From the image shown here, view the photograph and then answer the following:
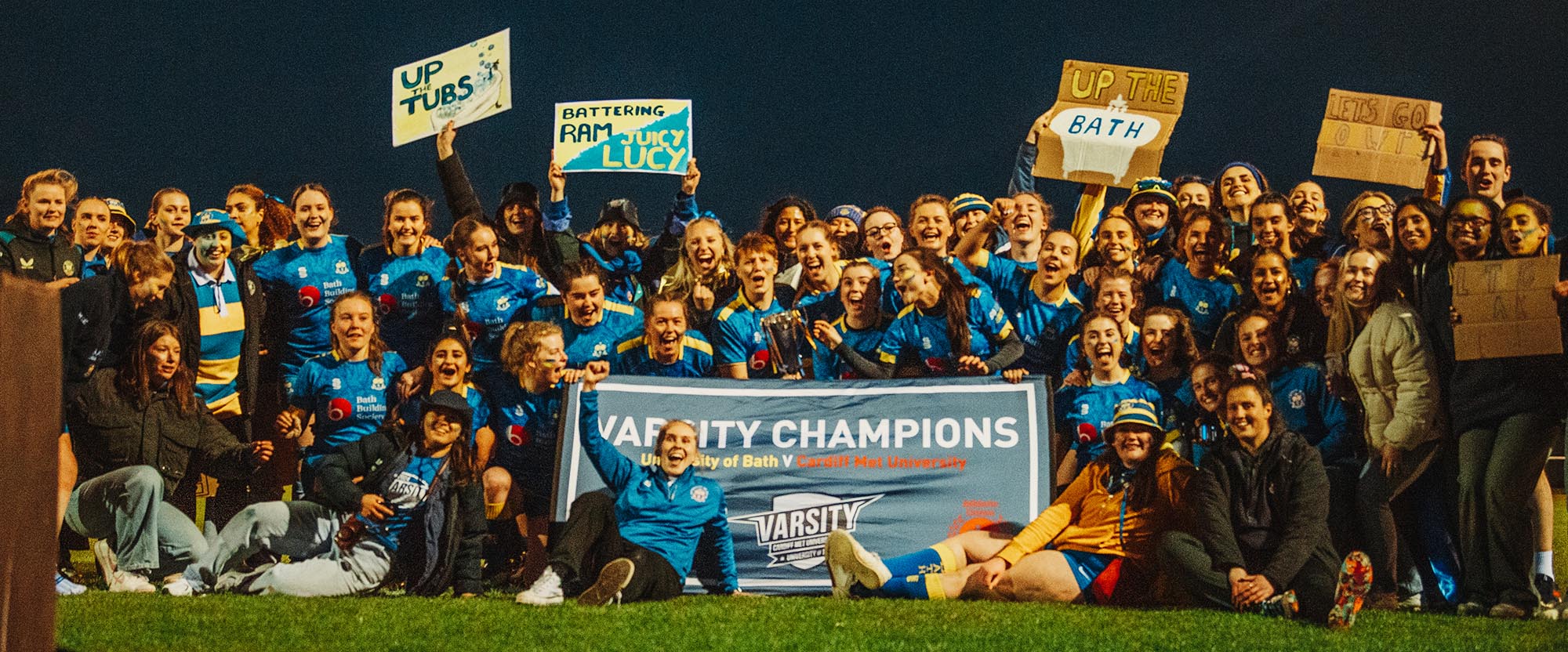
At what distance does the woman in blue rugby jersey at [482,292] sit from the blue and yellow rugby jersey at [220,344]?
1.09 m

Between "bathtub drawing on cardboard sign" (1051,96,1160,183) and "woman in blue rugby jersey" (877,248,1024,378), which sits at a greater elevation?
"bathtub drawing on cardboard sign" (1051,96,1160,183)

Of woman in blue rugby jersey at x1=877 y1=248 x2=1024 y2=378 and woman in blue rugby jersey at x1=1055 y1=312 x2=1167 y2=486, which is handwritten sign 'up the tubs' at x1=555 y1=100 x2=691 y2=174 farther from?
woman in blue rugby jersey at x1=1055 y1=312 x2=1167 y2=486

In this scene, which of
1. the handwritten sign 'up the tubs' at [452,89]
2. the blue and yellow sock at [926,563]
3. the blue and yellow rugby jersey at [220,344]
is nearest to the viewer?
the blue and yellow sock at [926,563]

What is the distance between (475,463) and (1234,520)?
3473 mm

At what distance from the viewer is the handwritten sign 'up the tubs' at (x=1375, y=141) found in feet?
Answer: 28.4

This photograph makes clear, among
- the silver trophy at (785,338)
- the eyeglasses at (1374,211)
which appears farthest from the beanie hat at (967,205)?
the eyeglasses at (1374,211)

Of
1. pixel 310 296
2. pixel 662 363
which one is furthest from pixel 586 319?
pixel 310 296

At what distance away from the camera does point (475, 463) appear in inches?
283

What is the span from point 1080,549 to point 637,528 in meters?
1.99

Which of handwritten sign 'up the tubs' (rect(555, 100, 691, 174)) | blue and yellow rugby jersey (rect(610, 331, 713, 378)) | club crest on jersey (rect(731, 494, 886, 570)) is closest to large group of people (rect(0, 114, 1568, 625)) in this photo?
blue and yellow rugby jersey (rect(610, 331, 713, 378))

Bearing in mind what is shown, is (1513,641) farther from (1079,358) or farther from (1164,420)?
(1079,358)

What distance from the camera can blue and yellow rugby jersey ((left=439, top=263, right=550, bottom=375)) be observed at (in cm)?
792

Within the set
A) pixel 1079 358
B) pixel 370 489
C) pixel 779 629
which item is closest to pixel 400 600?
pixel 370 489

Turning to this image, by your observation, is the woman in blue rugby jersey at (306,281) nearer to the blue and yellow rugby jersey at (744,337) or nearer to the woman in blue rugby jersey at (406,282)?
the woman in blue rugby jersey at (406,282)
